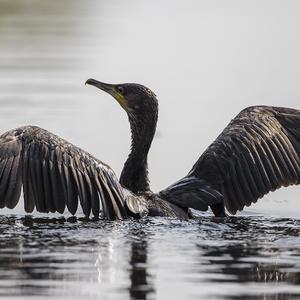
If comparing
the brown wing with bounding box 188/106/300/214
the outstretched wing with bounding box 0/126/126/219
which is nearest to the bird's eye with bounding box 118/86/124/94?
the brown wing with bounding box 188/106/300/214

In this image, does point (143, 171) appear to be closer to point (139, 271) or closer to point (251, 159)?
point (251, 159)

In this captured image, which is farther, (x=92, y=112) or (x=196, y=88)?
(x=196, y=88)

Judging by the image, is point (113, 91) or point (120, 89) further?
point (113, 91)

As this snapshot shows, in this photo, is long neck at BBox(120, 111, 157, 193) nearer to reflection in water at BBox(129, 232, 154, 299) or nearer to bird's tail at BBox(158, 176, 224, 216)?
bird's tail at BBox(158, 176, 224, 216)

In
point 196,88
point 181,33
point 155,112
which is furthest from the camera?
point 181,33

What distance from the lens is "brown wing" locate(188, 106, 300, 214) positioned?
48.5 ft

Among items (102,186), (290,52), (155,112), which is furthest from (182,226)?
(290,52)

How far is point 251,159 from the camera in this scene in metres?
15.0

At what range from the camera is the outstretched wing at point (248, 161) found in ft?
48.3

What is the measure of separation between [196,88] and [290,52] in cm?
311

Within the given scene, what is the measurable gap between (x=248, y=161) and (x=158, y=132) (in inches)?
142

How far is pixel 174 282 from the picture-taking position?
10.9 metres

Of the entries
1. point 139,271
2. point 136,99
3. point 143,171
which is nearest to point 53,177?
point 143,171

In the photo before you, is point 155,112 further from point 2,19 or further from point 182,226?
point 2,19
